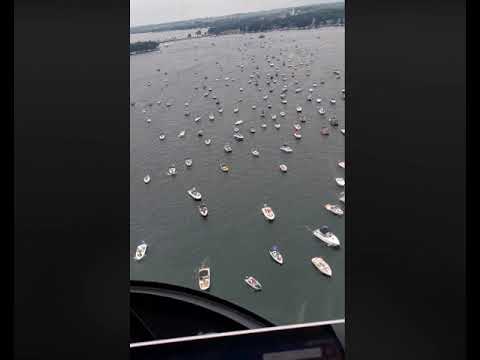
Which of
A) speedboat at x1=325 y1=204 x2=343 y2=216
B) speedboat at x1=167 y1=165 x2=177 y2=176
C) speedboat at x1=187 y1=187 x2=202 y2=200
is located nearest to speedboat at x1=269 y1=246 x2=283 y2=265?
speedboat at x1=325 y1=204 x2=343 y2=216

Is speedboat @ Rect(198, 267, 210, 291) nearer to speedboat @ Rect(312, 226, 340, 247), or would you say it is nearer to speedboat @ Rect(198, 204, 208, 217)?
speedboat @ Rect(198, 204, 208, 217)

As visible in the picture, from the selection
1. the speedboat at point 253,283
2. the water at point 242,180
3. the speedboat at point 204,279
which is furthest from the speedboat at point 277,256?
the speedboat at point 204,279

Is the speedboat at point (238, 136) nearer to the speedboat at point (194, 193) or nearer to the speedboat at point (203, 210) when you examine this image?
the speedboat at point (194, 193)
